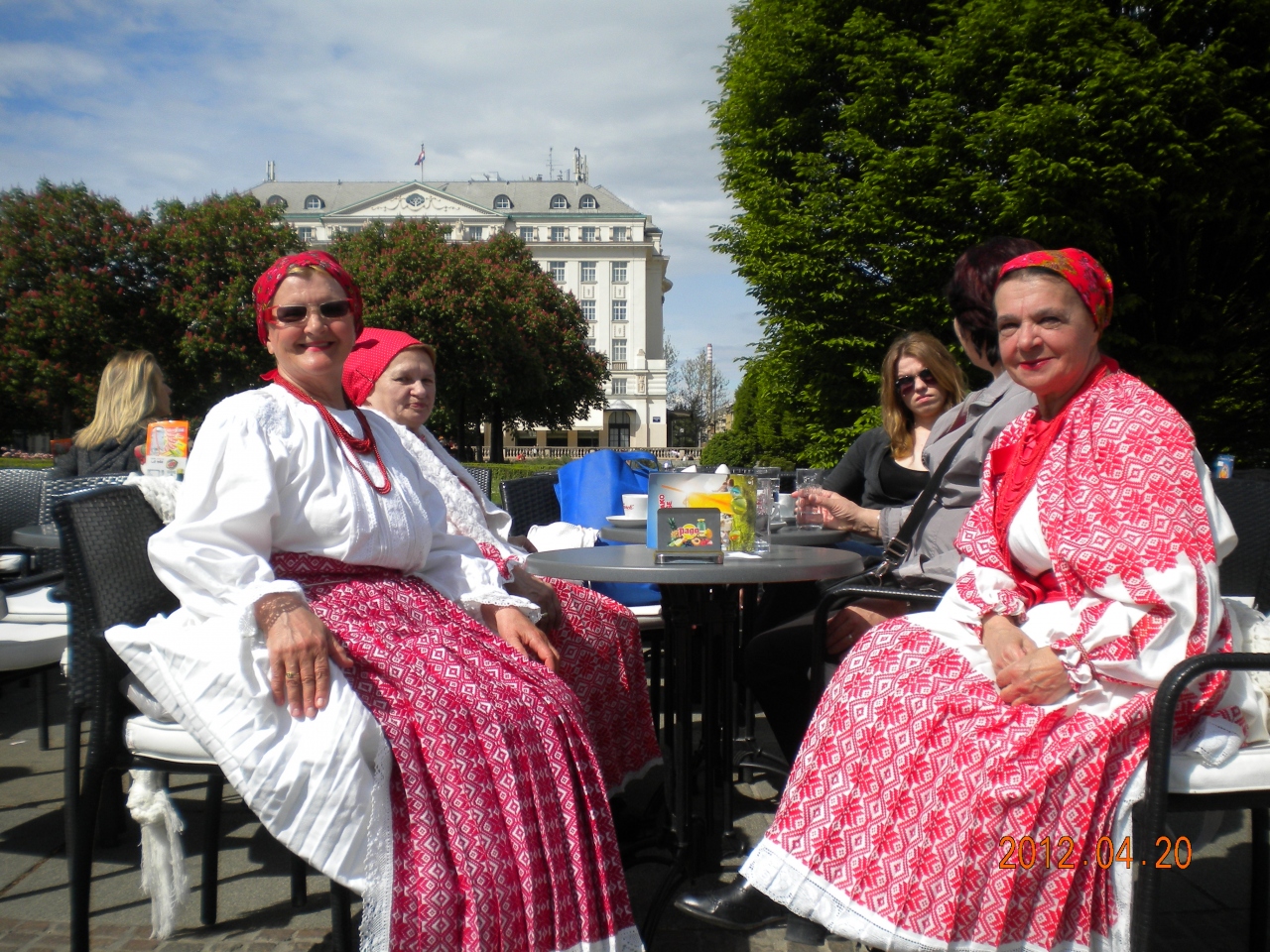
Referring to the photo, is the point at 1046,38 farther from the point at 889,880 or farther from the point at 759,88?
the point at 889,880

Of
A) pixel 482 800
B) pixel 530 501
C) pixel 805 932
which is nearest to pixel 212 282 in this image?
pixel 530 501

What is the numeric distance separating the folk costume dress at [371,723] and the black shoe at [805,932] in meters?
0.39

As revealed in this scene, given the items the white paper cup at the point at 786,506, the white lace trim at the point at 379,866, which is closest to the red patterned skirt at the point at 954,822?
the white lace trim at the point at 379,866

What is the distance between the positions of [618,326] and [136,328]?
5343cm

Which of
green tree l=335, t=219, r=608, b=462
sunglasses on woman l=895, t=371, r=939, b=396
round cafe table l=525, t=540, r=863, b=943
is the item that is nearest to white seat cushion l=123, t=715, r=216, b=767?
round cafe table l=525, t=540, r=863, b=943

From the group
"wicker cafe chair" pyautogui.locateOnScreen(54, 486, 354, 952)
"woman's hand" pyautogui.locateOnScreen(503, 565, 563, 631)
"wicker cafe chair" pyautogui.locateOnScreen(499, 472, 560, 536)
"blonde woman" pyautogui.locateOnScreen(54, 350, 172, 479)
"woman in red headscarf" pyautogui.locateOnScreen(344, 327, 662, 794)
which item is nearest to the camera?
"wicker cafe chair" pyautogui.locateOnScreen(54, 486, 354, 952)

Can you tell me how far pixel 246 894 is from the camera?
2756 millimetres

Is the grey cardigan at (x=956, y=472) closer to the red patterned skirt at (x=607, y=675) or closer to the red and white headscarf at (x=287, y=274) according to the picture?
the red patterned skirt at (x=607, y=675)

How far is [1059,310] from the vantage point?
2229 millimetres

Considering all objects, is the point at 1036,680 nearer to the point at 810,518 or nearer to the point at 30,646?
the point at 810,518

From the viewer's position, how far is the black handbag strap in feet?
9.84

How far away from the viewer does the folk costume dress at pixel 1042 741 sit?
1772 mm

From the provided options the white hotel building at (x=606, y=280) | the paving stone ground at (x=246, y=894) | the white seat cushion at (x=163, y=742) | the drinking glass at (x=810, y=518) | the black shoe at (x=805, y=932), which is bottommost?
the paving stone ground at (x=246, y=894)

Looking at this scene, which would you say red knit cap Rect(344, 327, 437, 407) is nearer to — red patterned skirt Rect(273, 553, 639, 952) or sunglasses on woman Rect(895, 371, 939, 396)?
red patterned skirt Rect(273, 553, 639, 952)
